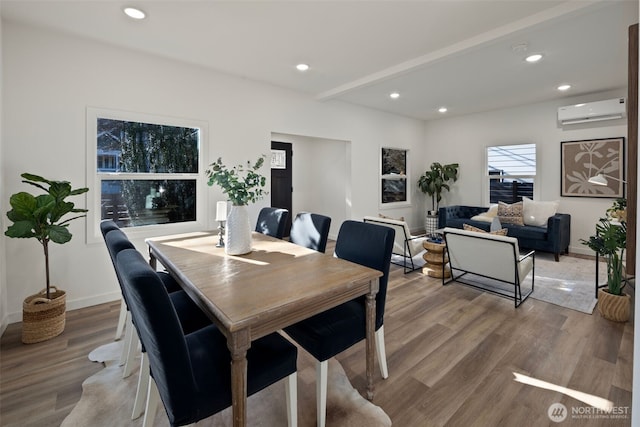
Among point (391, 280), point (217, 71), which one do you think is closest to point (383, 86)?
point (217, 71)

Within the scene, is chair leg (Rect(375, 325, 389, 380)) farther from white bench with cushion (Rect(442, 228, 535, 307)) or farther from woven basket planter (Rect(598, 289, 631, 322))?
woven basket planter (Rect(598, 289, 631, 322))

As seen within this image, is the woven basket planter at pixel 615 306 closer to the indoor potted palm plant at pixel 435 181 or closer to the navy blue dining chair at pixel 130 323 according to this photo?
the navy blue dining chair at pixel 130 323

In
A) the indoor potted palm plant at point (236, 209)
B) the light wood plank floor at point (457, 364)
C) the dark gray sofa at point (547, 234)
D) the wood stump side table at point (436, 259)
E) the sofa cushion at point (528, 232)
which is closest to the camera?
the light wood plank floor at point (457, 364)

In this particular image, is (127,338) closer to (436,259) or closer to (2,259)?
(2,259)

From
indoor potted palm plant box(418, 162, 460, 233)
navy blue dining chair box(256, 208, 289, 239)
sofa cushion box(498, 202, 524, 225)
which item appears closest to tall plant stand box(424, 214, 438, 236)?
indoor potted palm plant box(418, 162, 460, 233)

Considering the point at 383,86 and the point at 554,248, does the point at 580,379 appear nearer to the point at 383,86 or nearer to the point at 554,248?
the point at 554,248

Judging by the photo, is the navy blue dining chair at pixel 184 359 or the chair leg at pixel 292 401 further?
the chair leg at pixel 292 401

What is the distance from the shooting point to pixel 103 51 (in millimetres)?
3006

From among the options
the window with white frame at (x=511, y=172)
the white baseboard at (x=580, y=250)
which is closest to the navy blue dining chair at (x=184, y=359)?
the white baseboard at (x=580, y=250)

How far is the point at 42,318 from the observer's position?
2.38 m

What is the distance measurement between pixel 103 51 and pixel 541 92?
5974 mm

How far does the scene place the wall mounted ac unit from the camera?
4.44 metres

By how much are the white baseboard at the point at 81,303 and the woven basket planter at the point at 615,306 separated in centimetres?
477

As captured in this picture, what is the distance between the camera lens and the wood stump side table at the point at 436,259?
3.72 m
